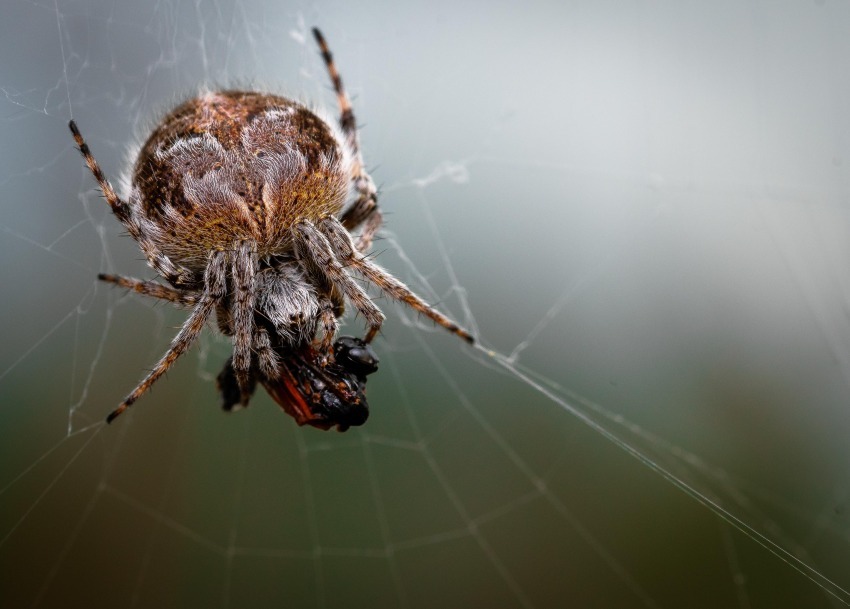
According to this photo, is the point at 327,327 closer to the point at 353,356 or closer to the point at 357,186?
the point at 353,356

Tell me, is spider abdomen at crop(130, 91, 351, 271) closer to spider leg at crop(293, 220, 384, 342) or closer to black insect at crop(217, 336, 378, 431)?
spider leg at crop(293, 220, 384, 342)

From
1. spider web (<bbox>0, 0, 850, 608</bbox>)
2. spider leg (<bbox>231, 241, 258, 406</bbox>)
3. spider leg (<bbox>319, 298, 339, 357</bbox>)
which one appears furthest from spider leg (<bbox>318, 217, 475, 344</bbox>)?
spider web (<bbox>0, 0, 850, 608</bbox>)

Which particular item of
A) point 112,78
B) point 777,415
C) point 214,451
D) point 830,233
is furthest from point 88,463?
point 830,233

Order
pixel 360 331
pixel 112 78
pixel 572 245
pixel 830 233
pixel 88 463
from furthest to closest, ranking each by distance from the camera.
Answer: pixel 572 245 < pixel 830 233 < pixel 88 463 < pixel 112 78 < pixel 360 331

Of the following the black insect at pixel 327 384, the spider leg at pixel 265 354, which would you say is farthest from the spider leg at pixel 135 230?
the black insect at pixel 327 384

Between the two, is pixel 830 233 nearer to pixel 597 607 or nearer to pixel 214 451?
pixel 597 607

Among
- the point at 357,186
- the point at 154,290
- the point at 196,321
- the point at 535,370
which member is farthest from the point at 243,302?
the point at 535,370

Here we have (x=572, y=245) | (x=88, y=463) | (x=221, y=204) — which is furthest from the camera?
(x=572, y=245)
